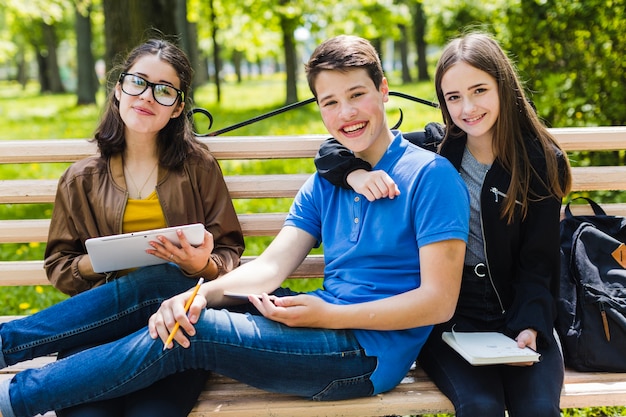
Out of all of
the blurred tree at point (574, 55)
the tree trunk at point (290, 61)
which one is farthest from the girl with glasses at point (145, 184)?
the tree trunk at point (290, 61)

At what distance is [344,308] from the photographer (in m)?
2.41

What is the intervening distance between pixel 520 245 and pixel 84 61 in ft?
66.8

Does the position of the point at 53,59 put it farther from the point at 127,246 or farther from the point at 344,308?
the point at 344,308

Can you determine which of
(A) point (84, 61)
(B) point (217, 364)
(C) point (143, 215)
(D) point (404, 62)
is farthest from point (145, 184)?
(D) point (404, 62)

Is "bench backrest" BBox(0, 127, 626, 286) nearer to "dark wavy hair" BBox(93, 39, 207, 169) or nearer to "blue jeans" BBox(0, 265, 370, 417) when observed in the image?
"dark wavy hair" BBox(93, 39, 207, 169)

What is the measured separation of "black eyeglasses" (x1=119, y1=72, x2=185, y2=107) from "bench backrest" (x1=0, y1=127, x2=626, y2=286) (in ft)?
1.31

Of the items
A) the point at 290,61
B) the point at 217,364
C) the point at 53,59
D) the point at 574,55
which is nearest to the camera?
the point at 217,364

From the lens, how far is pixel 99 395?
90.3 inches

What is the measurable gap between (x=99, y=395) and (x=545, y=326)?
5.11 ft

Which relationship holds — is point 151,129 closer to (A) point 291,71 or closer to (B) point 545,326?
(B) point 545,326

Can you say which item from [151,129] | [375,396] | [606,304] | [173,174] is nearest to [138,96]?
[151,129]

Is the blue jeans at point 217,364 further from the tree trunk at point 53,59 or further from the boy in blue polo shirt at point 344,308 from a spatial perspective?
the tree trunk at point 53,59

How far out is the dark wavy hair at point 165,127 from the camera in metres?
3.00

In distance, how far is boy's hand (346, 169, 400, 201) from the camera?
2.47m
